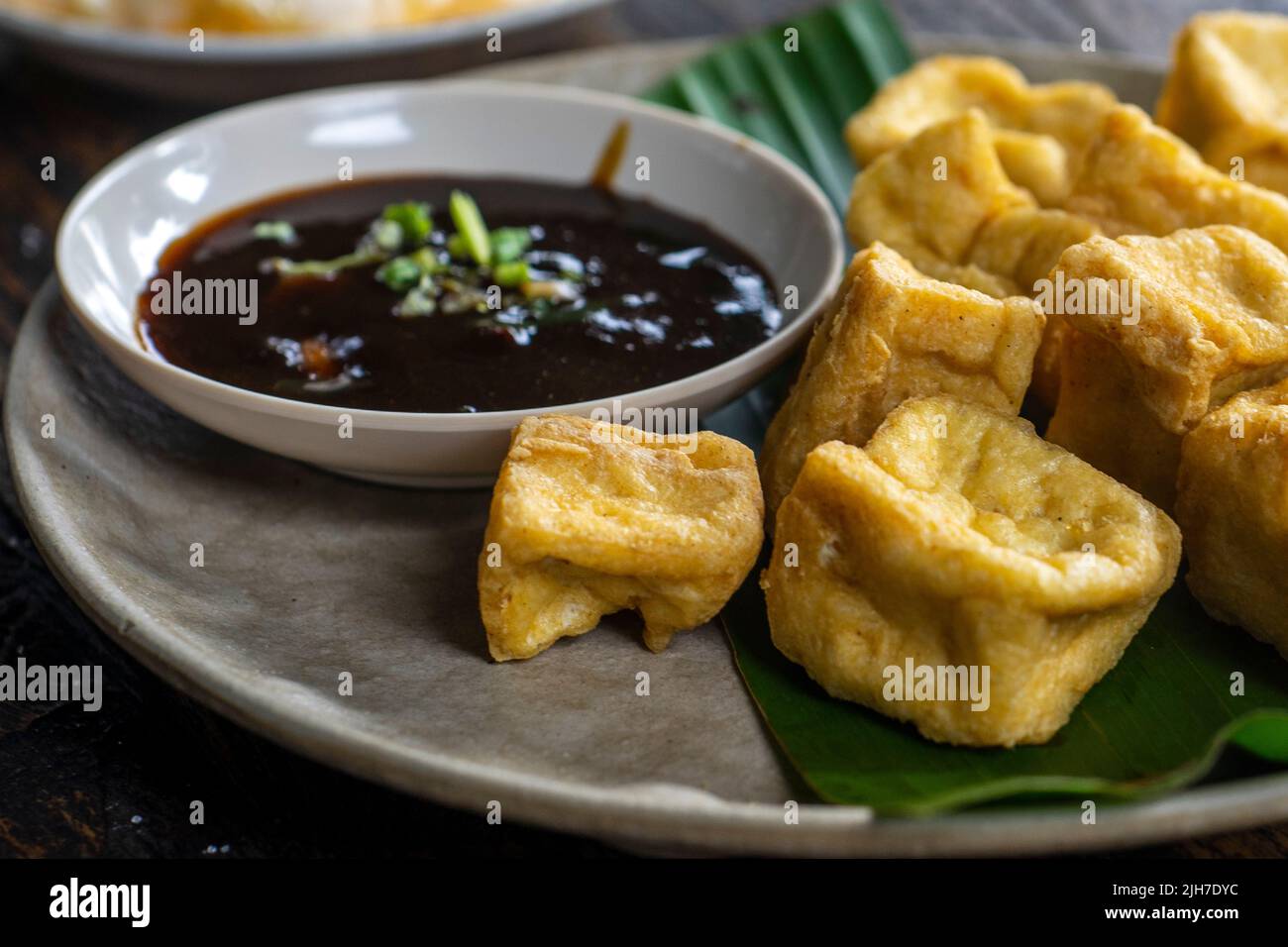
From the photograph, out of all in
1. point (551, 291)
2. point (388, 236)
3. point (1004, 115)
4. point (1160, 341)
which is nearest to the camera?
point (1160, 341)

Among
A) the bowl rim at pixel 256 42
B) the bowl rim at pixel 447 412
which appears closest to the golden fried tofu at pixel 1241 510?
the bowl rim at pixel 447 412

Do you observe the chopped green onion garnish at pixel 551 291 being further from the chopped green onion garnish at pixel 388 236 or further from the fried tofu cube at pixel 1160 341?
the fried tofu cube at pixel 1160 341

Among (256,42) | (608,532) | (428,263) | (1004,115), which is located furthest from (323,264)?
(1004,115)

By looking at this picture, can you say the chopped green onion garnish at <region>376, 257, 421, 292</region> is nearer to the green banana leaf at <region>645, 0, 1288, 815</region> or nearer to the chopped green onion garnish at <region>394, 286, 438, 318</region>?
the chopped green onion garnish at <region>394, 286, 438, 318</region>

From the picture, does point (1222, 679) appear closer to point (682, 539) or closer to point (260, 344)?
point (682, 539)

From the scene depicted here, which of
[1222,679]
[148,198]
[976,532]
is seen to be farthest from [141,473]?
[1222,679]

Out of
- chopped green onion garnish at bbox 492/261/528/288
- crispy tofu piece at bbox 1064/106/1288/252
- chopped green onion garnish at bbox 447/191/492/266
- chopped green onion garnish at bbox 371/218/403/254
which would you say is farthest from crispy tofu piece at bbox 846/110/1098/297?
chopped green onion garnish at bbox 371/218/403/254

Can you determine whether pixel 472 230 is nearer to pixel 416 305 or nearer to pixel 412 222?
pixel 412 222
